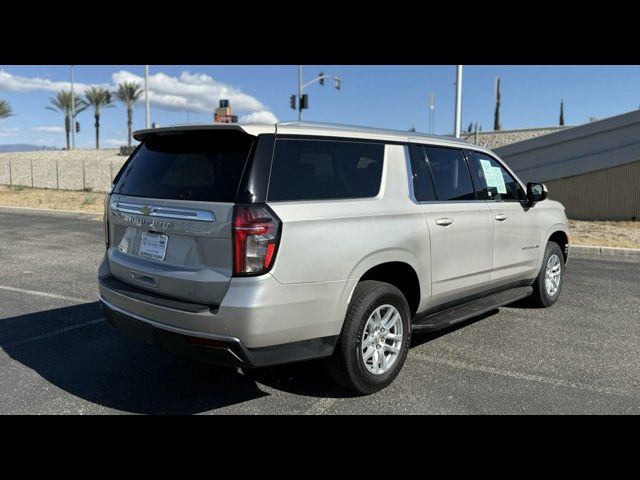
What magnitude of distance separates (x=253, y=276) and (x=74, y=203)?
62.2 feet

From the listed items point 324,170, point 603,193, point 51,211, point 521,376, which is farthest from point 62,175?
point 521,376

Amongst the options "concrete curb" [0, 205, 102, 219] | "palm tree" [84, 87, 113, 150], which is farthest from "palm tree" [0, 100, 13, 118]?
"concrete curb" [0, 205, 102, 219]

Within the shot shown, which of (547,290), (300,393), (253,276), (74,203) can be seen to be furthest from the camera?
(74,203)

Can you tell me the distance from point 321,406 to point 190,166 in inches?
71.3

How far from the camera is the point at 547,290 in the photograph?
19.8 ft

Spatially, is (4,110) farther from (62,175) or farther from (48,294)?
(48,294)

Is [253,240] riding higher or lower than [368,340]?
higher

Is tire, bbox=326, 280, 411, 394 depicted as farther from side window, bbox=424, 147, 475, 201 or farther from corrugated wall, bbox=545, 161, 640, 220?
corrugated wall, bbox=545, 161, 640, 220

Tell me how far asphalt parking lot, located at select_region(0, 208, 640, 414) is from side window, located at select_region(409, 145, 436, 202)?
138 cm

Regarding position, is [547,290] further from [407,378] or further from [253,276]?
[253,276]

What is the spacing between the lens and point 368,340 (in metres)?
3.67
